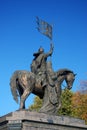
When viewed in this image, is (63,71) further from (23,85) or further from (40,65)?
(23,85)

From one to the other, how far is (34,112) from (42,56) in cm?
359

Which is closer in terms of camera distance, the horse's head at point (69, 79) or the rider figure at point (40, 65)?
the rider figure at point (40, 65)

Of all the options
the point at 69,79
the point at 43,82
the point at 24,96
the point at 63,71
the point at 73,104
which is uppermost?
the point at 73,104

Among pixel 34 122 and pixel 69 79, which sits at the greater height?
pixel 69 79

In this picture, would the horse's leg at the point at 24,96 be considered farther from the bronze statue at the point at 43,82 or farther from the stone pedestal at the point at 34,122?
the stone pedestal at the point at 34,122

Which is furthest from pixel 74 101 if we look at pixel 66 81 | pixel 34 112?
pixel 34 112

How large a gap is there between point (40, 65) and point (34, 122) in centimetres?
355

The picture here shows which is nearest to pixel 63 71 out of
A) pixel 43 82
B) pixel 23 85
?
pixel 43 82

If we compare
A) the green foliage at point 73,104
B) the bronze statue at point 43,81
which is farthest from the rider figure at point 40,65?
the green foliage at point 73,104

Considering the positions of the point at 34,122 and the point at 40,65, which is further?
the point at 40,65

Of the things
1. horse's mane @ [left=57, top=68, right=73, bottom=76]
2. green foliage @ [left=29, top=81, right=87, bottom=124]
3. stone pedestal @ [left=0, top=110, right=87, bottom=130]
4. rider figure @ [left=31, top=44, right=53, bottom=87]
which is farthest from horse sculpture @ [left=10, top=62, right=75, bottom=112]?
green foliage @ [left=29, top=81, right=87, bottom=124]

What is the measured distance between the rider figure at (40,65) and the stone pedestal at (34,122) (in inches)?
80.2

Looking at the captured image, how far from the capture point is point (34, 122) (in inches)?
794

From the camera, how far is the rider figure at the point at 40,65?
866 inches
